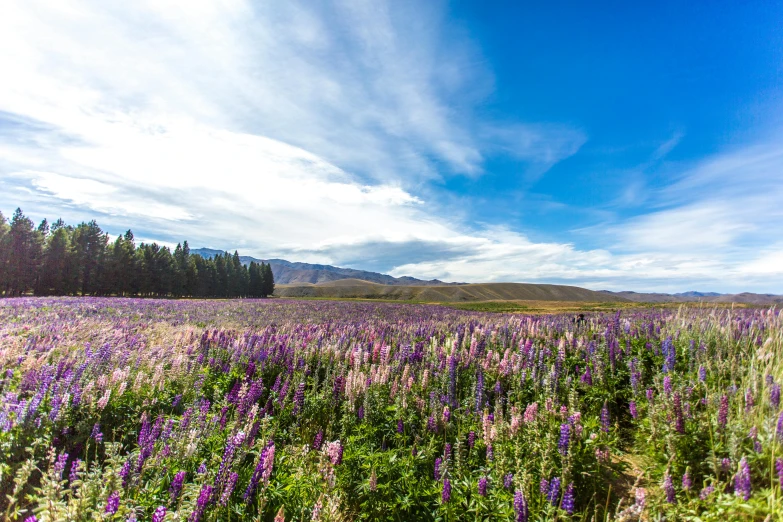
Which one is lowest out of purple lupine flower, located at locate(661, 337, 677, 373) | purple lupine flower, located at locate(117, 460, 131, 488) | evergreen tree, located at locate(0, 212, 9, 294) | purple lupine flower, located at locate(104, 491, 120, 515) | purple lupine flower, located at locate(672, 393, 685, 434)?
purple lupine flower, located at locate(117, 460, 131, 488)

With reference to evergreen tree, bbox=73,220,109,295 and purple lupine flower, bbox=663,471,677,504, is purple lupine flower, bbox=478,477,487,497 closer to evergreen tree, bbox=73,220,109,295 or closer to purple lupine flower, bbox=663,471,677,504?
purple lupine flower, bbox=663,471,677,504

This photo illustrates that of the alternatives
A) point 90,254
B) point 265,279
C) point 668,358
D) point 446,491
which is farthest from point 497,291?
point 446,491

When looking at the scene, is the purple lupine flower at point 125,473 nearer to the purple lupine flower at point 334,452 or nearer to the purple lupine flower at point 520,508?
the purple lupine flower at point 334,452

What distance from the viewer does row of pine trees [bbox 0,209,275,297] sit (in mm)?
55656

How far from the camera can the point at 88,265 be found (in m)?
67.3

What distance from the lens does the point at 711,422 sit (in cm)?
400

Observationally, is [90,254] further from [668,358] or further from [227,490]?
[668,358]

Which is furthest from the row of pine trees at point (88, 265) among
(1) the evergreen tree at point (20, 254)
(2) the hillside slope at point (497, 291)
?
(2) the hillside slope at point (497, 291)

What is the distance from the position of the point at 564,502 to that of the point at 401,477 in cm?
160

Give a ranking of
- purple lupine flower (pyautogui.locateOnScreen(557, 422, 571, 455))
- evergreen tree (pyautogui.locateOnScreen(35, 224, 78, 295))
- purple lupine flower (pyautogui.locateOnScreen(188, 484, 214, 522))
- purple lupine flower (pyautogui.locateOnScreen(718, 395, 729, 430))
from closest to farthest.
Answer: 1. purple lupine flower (pyautogui.locateOnScreen(188, 484, 214, 522))
2. purple lupine flower (pyautogui.locateOnScreen(557, 422, 571, 455))
3. purple lupine flower (pyautogui.locateOnScreen(718, 395, 729, 430))
4. evergreen tree (pyautogui.locateOnScreen(35, 224, 78, 295))

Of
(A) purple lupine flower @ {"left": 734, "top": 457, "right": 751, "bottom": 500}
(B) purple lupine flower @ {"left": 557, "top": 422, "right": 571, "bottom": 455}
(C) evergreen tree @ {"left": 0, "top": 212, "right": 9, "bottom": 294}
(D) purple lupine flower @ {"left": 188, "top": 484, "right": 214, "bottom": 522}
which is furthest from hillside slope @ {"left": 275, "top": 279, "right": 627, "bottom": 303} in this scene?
(D) purple lupine flower @ {"left": 188, "top": 484, "right": 214, "bottom": 522}

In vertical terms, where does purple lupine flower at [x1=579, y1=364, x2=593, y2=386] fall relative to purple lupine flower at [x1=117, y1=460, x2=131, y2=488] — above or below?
above

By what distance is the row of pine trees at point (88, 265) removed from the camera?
183 ft

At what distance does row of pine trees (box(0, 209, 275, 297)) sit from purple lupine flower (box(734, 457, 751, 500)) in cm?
7763
